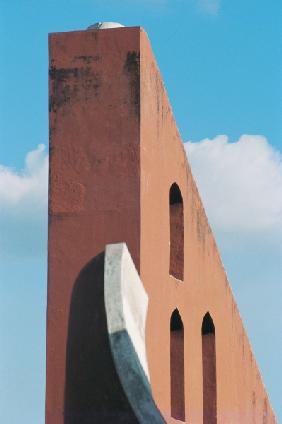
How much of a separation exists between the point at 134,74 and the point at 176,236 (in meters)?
1.96

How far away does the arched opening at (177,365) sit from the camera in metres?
9.89

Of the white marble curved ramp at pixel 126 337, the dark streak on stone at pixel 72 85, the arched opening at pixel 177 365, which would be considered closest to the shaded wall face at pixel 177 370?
the arched opening at pixel 177 365

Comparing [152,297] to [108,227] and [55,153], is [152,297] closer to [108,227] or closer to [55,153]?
[108,227]

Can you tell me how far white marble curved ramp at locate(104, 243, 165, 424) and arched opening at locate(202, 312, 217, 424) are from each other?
3.50m

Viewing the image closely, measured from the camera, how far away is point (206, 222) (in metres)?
11.0

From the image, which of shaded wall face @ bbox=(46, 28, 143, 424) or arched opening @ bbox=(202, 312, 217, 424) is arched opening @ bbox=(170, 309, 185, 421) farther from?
shaded wall face @ bbox=(46, 28, 143, 424)

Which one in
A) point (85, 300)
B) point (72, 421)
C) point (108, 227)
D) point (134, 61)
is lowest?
point (72, 421)

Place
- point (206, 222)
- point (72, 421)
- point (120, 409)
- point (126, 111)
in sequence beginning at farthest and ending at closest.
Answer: point (206, 222) < point (126, 111) < point (72, 421) < point (120, 409)

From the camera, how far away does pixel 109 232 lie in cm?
827

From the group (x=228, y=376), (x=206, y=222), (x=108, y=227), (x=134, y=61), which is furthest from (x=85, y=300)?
(x=228, y=376)

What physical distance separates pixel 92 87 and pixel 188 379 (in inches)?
115

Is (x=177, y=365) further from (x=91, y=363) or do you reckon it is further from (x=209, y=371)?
(x=91, y=363)

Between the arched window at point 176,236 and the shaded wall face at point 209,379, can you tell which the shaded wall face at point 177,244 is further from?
the shaded wall face at point 209,379

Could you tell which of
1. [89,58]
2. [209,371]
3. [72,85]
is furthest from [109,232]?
[209,371]
